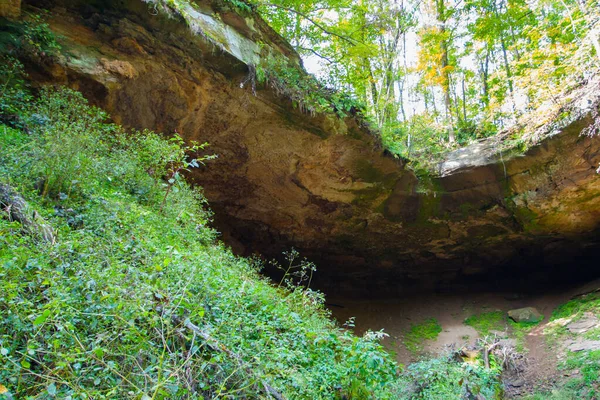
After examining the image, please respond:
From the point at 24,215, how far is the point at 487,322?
10.1 metres

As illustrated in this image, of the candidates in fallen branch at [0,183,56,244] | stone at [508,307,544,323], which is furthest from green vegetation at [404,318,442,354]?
fallen branch at [0,183,56,244]

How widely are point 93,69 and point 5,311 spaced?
4472 mm

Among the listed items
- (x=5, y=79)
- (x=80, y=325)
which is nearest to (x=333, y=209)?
(x=5, y=79)

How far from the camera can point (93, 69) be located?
16.5ft

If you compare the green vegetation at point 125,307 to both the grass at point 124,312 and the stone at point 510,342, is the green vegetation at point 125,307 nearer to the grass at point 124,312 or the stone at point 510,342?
the grass at point 124,312

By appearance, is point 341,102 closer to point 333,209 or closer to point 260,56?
point 260,56

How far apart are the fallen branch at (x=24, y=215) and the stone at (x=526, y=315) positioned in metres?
10.1

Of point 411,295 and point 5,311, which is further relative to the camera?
point 411,295

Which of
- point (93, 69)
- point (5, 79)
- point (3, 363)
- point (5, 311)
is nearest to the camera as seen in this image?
A: point (3, 363)

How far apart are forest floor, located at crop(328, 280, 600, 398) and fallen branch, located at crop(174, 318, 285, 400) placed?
548 centimetres

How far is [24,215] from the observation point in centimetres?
252

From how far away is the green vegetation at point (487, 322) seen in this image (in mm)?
8723

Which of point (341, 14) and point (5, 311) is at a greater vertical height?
point (341, 14)

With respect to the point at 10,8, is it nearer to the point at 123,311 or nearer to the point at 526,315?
the point at 123,311
